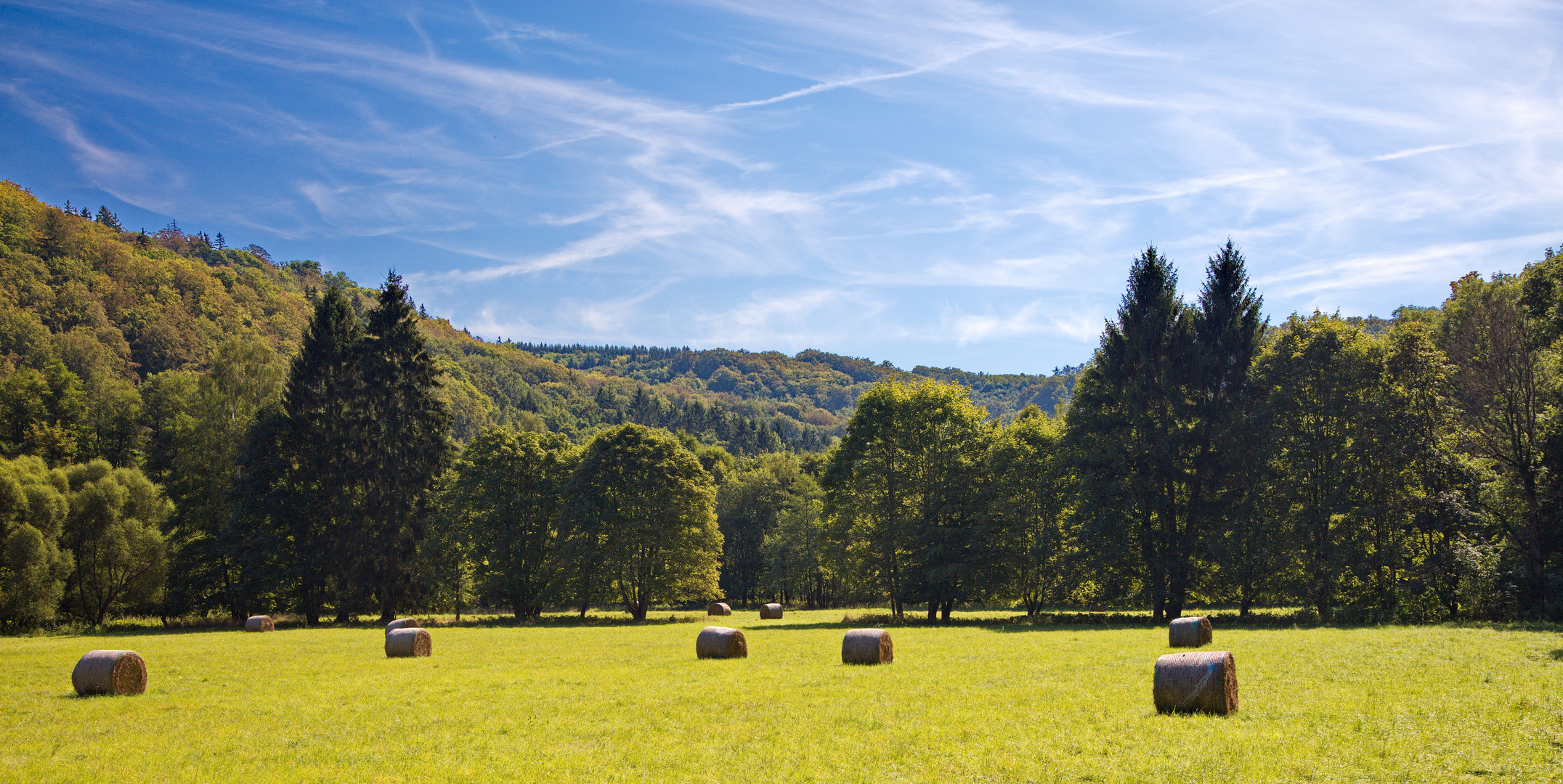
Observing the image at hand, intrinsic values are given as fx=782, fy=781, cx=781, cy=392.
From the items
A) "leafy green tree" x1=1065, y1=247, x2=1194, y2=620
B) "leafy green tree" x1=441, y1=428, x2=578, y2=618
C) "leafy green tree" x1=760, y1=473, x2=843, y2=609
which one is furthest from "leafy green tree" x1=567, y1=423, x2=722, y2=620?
"leafy green tree" x1=1065, y1=247, x2=1194, y2=620

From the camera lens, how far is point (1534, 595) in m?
29.6

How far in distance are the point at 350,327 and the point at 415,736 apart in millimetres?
45329

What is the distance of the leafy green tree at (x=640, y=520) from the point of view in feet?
161

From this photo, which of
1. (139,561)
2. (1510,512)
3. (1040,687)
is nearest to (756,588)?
(139,561)

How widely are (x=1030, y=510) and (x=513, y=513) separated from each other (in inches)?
1277

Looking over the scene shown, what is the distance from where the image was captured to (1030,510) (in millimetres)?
42531

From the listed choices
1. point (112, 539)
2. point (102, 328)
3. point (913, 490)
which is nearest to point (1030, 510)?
point (913, 490)

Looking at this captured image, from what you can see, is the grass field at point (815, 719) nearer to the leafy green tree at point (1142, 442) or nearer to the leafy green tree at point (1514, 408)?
the leafy green tree at point (1514, 408)

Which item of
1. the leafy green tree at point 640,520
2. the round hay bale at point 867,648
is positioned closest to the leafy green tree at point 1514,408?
the round hay bale at point 867,648

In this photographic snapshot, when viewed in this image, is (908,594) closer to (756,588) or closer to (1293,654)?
(1293,654)

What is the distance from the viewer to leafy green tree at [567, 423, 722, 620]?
161 ft

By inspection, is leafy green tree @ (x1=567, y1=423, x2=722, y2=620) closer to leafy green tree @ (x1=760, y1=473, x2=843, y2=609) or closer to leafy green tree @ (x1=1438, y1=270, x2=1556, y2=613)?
leafy green tree @ (x1=760, y1=473, x2=843, y2=609)

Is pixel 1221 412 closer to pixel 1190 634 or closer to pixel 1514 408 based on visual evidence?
pixel 1514 408

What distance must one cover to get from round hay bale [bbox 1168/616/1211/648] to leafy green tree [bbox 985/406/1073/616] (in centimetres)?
1608
